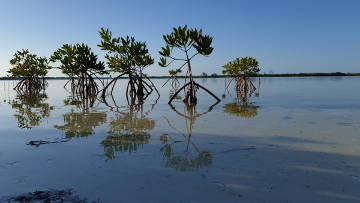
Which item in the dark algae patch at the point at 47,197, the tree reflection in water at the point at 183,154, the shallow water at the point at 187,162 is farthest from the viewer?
the tree reflection in water at the point at 183,154

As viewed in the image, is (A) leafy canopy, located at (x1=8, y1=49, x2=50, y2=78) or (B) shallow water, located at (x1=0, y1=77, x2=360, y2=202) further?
(A) leafy canopy, located at (x1=8, y1=49, x2=50, y2=78)

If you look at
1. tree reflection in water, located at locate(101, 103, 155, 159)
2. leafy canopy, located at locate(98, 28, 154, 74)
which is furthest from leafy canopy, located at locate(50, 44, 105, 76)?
tree reflection in water, located at locate(101, 103, 155, 159)

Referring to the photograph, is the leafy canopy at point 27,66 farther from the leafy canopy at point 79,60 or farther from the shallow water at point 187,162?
the shallow water at point 187,162

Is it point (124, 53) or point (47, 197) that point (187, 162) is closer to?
point (47, 197)

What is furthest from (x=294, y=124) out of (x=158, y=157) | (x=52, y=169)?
(x=52, y=169)

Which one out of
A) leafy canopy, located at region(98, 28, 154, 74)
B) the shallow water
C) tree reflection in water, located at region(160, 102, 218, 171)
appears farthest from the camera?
A: leafy canopy, located at region(98, 28, 154, 74)

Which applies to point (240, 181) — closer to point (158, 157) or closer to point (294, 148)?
point (158, 157)

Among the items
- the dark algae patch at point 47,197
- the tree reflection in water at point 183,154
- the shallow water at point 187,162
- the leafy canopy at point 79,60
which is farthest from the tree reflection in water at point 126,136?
the leafy canopy at point 79,60

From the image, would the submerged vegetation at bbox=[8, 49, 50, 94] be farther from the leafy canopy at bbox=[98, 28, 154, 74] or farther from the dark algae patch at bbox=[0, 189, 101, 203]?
the dark algae patch at bbox=[0, 189, 101, 203]

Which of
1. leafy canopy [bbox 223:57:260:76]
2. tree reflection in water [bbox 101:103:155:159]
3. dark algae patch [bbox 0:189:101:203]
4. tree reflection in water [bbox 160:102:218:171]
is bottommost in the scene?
dark algae patch [bbox 0:189:101:203]

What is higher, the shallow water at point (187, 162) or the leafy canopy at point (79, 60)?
the leafy canopy at point (79, 60)

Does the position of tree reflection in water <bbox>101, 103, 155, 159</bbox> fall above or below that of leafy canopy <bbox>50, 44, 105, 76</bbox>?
below

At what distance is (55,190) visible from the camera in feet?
9.90

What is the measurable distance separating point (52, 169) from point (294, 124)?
5.56m
